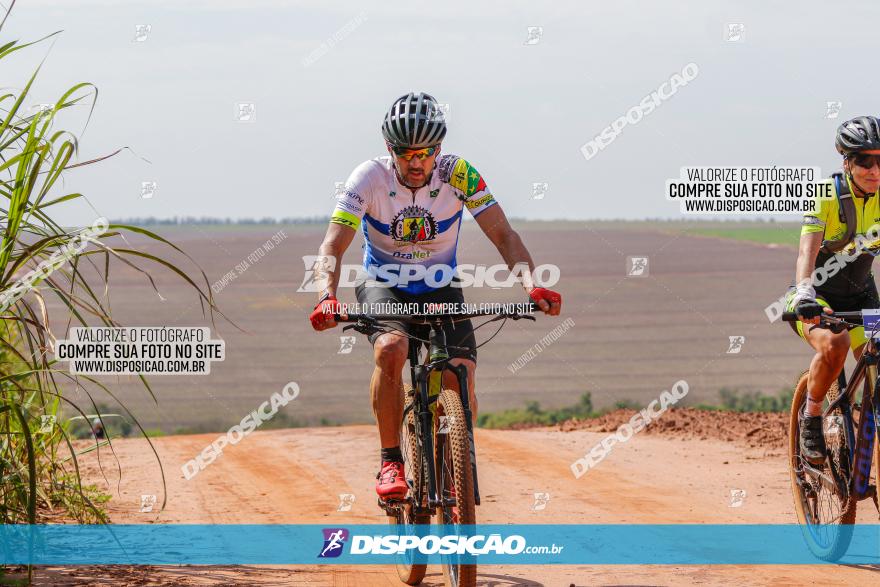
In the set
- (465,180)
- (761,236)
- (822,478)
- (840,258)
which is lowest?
(822,478)

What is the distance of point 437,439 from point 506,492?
3.31 metres

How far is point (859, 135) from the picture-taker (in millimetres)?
7180

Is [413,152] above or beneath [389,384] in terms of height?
above

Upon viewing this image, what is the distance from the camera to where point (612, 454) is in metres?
11.7

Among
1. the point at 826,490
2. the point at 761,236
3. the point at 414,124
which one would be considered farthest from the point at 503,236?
the point at 761,236

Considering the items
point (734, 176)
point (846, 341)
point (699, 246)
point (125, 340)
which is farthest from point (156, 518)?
point (699, 246)

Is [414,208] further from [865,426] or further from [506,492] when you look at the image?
[506,492]

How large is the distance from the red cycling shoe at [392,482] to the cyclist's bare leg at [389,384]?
5.0 inches

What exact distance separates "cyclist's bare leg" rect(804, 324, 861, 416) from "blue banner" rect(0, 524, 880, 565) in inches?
32.3

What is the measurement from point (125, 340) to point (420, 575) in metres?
3.00

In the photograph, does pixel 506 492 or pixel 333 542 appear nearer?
pixel 333 542

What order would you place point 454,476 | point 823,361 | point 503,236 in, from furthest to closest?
1. point 823,361
2. point 503,236
3. point 454,476

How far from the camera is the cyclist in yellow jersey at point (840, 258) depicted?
718 cm

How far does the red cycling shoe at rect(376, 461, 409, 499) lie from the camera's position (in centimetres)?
670
